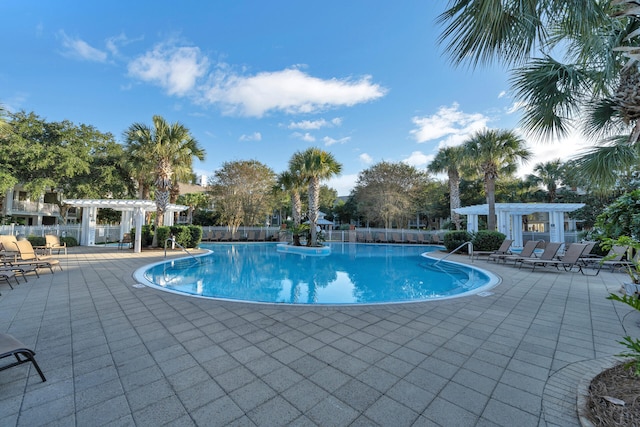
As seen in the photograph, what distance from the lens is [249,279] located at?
8.45 m

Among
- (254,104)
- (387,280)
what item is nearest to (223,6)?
(254,104)

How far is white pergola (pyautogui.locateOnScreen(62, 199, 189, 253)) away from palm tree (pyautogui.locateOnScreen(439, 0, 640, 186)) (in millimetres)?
15319

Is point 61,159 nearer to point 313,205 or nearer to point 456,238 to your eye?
point 313,205

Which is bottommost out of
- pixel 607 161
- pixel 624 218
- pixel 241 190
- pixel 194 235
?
pixel 194 235

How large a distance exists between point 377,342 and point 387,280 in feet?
19.0

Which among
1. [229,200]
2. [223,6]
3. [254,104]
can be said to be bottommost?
[229,200]

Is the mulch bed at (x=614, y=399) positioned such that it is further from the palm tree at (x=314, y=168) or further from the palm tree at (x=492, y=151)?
the palm tree at (x=314, y=168)

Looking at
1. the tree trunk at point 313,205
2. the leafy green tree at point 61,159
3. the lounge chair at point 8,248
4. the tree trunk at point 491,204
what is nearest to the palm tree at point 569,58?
the tree trunk at point 491,204

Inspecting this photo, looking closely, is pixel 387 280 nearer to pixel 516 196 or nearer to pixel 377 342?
pixel 377 342

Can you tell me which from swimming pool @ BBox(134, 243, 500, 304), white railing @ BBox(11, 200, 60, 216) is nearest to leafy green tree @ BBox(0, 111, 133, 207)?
white railing @ BBox(11, 200, 60, 216)

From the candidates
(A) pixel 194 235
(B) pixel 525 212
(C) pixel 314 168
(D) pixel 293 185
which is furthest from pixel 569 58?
(A) pixel 194 235

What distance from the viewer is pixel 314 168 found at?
587 inches

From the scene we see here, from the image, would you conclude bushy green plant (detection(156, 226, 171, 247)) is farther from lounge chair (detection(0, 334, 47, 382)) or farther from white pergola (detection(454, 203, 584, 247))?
white pergola (detection(454, 203, 584, 247))

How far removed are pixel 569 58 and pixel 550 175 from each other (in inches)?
978
